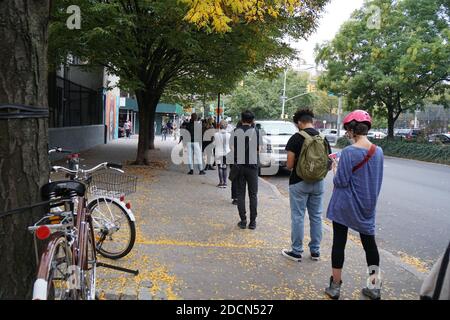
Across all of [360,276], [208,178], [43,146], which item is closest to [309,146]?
[360,276]

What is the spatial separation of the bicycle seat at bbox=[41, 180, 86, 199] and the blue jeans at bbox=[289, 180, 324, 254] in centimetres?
283

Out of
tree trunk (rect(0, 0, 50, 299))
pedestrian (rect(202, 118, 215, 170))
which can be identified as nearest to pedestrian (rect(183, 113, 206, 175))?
pedestrian (rect(202, 118, 215, 170))

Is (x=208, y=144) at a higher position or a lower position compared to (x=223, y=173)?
higher

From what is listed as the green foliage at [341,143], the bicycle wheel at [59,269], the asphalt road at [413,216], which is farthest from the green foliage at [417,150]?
the bicycle wheel at [59,269]

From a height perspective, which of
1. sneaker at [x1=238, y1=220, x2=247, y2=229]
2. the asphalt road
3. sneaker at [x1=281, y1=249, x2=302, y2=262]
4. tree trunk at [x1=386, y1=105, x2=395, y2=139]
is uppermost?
tree trunk at [x1=386, y1=105, x2=395, y2=139]

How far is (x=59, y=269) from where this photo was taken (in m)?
3.21

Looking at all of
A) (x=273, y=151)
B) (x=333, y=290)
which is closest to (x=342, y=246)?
(x=333, y=290)

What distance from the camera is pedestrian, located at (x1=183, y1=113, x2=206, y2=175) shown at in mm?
13602

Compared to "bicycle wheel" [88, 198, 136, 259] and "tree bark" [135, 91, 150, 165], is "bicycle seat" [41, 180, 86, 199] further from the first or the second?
"tree bark" [135, 91, 150, 165]

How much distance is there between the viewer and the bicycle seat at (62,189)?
3.39 m

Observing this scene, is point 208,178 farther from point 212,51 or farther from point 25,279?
point 25,279

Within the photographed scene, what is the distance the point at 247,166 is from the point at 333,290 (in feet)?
10.1

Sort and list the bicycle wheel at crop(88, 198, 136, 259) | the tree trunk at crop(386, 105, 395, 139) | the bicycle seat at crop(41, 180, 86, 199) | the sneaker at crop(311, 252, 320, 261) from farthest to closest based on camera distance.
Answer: the tree trunk at crop(386, 105, 395, 139), the sneaker at crop(311, 252, 320, 261), the bicycle wheel at crop(88, 198, 136, 259), the bicycle seat at crop(41, 180, 86, 199)

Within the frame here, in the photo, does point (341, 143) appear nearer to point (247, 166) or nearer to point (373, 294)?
point (247, 166)
